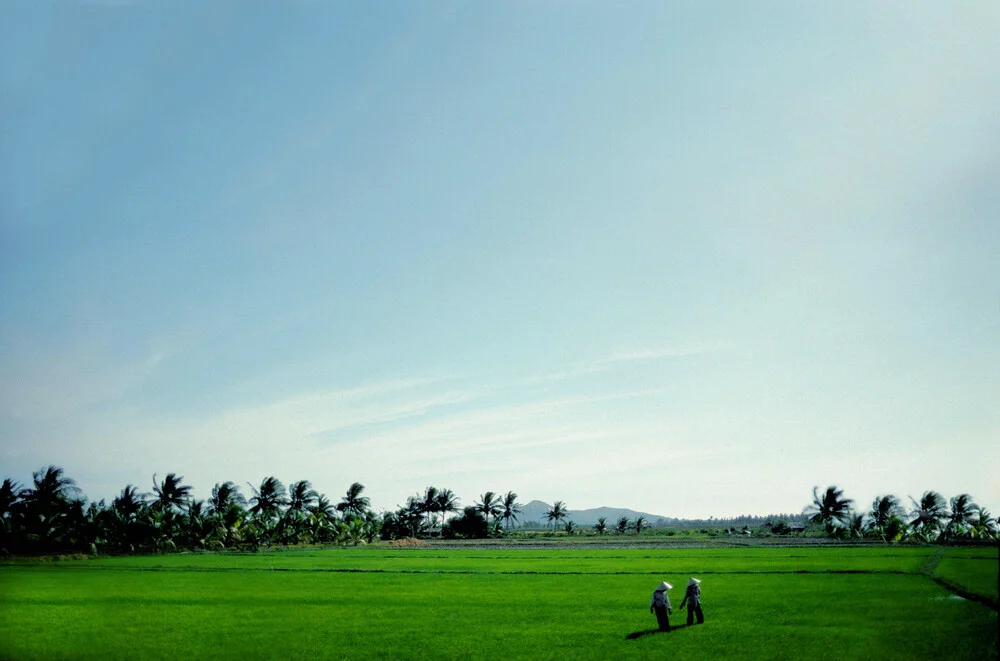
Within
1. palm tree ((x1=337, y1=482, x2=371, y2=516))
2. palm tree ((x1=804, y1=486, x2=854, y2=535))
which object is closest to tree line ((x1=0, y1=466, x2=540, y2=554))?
palm tree ((x1=337, y1=482, x2=371, y2=516))

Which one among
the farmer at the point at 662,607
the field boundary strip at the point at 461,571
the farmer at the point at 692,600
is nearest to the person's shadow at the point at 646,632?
the farmer at the point at 662,607

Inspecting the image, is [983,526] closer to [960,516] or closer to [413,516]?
[960,516]

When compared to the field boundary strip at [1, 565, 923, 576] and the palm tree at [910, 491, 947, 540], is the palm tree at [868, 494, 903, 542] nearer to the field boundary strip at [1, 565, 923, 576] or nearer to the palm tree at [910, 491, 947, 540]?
the palm tree at [910, 491, 947, 540]

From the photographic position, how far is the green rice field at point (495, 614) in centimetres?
1369

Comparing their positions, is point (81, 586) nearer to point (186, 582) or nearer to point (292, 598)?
point (186, 582)

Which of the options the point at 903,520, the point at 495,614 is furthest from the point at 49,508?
the point at 903,520

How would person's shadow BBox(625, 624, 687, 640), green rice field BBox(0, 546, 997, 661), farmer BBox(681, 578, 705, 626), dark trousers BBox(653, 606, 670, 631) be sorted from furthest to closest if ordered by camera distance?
farmer BBox(681, 578, 705, 626) < dark trousers BBox(653, 606, 670, 631) < person's shadow BBox(625, 624, 687, 640) < green rice field BBox(0, 546, 997, 661)

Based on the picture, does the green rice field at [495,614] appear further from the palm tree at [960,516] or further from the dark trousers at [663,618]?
the palm tree at [960,516]

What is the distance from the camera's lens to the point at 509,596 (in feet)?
75.6

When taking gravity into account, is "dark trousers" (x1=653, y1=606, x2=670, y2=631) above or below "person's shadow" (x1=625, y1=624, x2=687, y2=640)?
above

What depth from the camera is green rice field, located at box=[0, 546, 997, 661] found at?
1369 cm

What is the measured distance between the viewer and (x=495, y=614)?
18766mm

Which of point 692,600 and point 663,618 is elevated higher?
point 692,600

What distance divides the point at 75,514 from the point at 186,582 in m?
26.8
